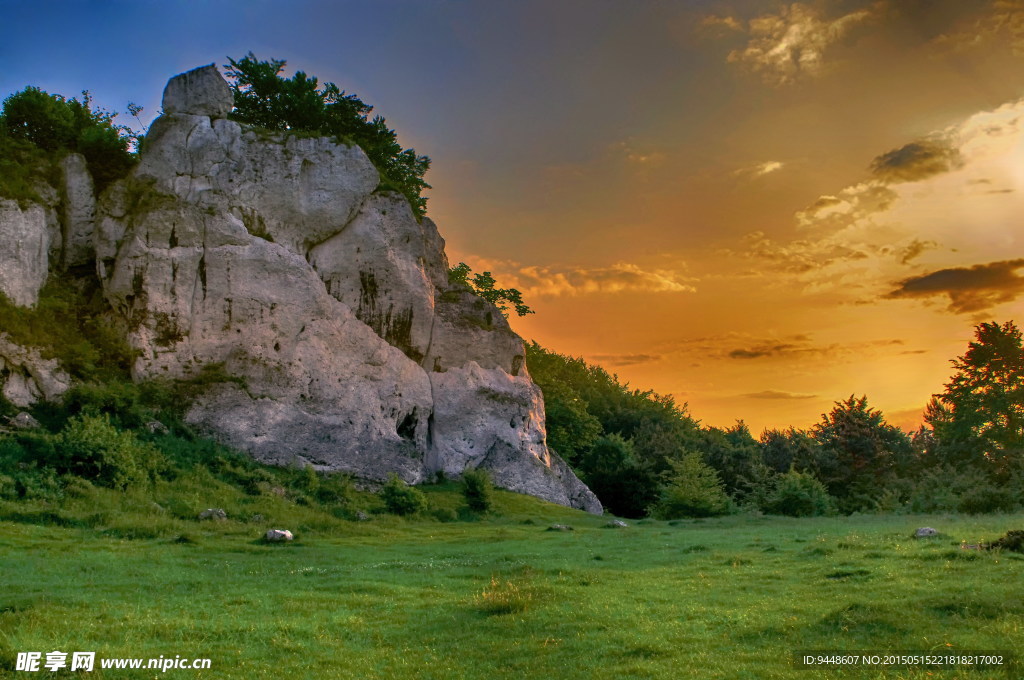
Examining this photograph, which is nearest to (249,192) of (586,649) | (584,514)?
(584,514)

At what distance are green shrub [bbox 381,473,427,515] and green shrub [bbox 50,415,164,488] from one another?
1031 cm

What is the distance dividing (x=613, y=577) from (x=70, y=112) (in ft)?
132

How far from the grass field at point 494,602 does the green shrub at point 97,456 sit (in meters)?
3.35

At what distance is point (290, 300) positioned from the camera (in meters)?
39.1

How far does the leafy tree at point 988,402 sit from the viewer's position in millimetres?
54750

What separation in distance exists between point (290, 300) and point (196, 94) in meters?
13.9

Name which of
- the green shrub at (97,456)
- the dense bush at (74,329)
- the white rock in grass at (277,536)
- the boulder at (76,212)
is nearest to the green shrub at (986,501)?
the white rock in grass at (277,536)

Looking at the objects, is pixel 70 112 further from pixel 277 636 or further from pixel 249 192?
pixel 277 636

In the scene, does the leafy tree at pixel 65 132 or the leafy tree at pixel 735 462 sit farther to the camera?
the leafy tree at pixel 735 462

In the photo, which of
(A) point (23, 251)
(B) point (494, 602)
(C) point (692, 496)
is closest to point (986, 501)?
(C) point (692, 496)

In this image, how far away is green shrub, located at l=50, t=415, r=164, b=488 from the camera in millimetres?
27266

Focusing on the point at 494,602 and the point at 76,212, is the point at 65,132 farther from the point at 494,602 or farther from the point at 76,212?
the point at 494,602

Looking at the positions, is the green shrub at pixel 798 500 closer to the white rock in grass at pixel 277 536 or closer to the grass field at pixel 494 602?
the grass field at pixel 494 602

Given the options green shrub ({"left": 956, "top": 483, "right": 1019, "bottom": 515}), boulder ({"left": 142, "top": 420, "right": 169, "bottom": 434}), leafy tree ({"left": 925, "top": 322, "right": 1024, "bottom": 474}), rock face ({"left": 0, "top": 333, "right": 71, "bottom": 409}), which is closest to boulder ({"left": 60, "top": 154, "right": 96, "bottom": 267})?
rock face ({"left": 0, "top": 333, "right": 71, "bottom": 409})
